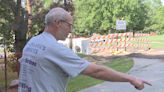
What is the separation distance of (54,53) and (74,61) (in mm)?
171

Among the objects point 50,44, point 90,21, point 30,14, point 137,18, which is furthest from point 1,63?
point 137,18

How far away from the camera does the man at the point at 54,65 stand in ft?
11.3

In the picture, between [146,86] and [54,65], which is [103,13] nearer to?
A: [146,86]

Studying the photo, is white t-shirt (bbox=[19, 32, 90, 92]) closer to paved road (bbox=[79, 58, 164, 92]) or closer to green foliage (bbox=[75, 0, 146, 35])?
paved road (bbox=[79, 58, 164, 92])

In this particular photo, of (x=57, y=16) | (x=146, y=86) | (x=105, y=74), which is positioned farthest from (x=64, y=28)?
(x=146, y=86)

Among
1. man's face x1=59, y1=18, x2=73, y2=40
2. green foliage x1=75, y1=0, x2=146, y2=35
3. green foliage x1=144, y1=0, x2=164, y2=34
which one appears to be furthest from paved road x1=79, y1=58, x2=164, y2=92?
green foliage x1=144, y1=0, x2=164, y2=34

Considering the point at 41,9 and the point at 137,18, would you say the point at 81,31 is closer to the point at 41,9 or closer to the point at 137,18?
the point at 137,18

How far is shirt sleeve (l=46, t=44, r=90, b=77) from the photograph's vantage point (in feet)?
11.2

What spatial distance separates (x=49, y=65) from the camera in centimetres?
349

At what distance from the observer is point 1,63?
1552 cm

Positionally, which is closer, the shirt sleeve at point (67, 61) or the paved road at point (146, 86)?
the shirt sleeve at point (67, 61)

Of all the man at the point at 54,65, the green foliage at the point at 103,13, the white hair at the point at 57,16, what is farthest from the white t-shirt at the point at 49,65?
the green foliage at the point at 103,13

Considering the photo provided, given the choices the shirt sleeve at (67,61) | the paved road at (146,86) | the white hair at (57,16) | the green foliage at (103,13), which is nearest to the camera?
the shirt sleeve at (67,61)

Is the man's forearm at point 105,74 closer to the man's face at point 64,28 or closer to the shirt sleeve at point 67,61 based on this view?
the shirt sleeve at point 67,61
